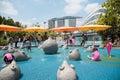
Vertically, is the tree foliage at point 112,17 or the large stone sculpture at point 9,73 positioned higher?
A: the tree foliage at point 112,17

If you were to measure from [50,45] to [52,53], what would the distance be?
0.87m

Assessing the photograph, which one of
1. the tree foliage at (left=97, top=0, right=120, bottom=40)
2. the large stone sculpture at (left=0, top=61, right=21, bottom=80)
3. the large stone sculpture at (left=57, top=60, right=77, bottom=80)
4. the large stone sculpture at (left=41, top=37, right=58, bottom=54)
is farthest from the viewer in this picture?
the tree foliage at (left=97, top=0, right=120, bottom=40)

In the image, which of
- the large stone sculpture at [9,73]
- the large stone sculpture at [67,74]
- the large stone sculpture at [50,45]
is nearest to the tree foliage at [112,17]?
the large stone sculpture at [50,45]

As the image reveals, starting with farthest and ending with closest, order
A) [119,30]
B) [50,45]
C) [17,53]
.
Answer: [119,30] → [50,45] → [17,53]

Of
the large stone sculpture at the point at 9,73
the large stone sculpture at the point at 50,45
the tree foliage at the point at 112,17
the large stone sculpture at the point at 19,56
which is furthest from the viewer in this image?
the tree foliage at the point at 112,17

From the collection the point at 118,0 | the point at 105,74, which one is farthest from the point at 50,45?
the point at 118,0

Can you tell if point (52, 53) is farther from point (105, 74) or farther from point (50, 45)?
point (105, 74)

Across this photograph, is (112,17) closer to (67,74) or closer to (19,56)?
(19,56)

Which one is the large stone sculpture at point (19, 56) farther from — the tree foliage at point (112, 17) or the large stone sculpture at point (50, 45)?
the tree foliage at point (112, 17)

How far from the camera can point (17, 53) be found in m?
13.3

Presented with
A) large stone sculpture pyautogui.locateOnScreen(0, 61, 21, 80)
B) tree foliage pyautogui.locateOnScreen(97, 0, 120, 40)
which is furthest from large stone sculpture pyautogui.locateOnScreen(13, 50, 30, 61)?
tree foliage pyautogui.locateOnScreen(97, 0, 120, 40)

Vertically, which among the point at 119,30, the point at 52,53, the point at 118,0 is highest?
the point at 118,0

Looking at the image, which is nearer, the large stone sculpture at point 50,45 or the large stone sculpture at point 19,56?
the large stone sculpture at point 19,56

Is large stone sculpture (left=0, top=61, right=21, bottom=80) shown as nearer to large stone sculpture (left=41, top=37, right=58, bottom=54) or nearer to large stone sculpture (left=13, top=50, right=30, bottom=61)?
large stone sculpture (left=13, top=50, right=30, bottom=61)
